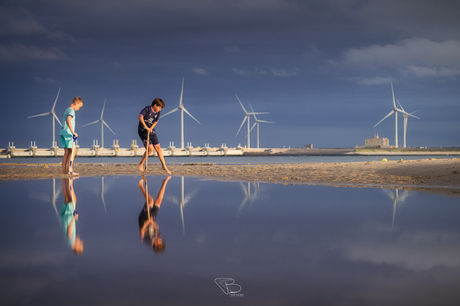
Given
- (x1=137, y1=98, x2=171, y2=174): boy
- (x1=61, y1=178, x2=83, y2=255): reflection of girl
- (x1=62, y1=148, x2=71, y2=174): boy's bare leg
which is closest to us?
(x1=61, y1=178, x2=83, y2=255): reflection of girl

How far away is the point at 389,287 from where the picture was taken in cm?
274

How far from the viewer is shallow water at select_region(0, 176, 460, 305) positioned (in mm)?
2596

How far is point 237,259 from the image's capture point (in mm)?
3363

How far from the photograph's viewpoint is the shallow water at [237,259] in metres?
2.60

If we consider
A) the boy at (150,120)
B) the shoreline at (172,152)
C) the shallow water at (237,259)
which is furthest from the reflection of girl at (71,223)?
the shoreline at (172,152)

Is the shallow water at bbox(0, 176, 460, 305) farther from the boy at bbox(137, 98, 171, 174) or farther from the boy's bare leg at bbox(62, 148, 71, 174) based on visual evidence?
the boy at bbox(137, 98, 171, 174)

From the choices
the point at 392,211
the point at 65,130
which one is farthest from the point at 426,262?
the point at 65,130

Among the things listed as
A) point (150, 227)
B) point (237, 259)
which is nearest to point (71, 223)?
point (150, 227)

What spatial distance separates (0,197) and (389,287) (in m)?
7.76

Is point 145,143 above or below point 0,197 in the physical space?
above

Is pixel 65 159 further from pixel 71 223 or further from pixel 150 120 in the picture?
pixel 71 223

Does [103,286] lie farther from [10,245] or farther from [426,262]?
[426,262]

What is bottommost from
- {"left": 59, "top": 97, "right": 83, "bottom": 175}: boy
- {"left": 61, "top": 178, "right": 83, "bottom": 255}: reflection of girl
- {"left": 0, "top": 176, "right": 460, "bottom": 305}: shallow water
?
{"left": 0, "top": 176, "right": 460, "bottom": 305}: shallow water

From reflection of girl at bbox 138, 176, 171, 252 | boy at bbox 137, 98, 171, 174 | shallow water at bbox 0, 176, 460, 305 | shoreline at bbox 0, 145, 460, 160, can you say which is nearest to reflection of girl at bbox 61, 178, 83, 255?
shallow water at bbox 0, 176, 460, 305
